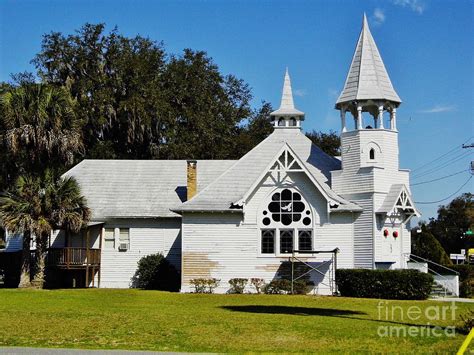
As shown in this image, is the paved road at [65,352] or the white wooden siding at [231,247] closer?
the paved road at [65,352]

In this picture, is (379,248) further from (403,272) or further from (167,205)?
(167,205)

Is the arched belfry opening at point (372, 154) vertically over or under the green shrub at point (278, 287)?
over

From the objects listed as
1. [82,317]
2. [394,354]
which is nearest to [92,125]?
[82,317]

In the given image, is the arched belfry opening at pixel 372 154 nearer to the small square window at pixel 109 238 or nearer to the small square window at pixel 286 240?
the small square window at pixel 286 240

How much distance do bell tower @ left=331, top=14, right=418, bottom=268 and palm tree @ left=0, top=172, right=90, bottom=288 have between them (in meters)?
13.7

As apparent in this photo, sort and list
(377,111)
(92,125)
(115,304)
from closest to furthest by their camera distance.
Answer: (115,304) < (377,111) < (92,125)

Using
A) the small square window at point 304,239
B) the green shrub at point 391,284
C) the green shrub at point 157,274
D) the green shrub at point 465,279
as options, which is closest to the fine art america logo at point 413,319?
the green shrub at point 391,284

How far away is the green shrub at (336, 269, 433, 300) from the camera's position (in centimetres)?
3478

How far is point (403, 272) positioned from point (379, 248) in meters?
3.41

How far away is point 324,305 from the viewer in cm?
3070

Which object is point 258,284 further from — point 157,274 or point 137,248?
point 137,248

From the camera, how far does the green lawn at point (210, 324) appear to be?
17.9 m

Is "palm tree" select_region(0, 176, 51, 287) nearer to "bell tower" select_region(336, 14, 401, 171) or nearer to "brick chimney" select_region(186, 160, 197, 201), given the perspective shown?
"brick chimney" select_region(186, 160, 197, 201)

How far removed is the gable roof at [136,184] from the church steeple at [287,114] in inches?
148
